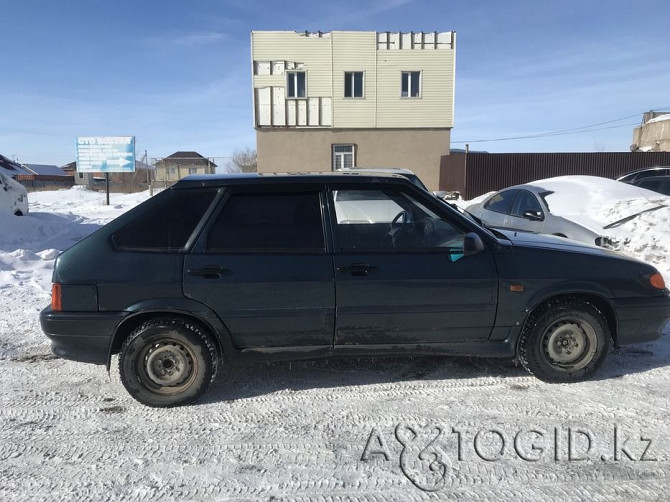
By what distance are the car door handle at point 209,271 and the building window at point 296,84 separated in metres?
21.5

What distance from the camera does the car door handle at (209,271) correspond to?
10.7 feet

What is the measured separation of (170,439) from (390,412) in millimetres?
1438

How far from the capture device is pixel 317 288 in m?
3.33

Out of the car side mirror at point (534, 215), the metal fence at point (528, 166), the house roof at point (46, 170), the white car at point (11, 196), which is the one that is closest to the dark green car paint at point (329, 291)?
the car side mirror at point (534, 215)

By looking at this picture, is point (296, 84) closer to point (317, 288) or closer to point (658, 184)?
point (658, 184)

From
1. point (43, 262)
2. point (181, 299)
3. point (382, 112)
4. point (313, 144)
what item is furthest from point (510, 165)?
point (181, 299)

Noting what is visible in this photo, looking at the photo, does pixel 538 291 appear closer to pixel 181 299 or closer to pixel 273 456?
pixel 273 456

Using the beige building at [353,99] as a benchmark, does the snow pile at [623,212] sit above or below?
below

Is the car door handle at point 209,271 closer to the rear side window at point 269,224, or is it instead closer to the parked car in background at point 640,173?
the rear side window at point 269,224

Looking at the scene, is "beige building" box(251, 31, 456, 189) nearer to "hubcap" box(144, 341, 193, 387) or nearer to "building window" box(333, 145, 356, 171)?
"building window" box(333, 145, 356, 171)

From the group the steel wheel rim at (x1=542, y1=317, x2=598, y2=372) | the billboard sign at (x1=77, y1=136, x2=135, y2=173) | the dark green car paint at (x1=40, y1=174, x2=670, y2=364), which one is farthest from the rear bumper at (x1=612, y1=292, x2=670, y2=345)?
the billboard sign at (x1=77, y1=136, x2=135, y2=173)

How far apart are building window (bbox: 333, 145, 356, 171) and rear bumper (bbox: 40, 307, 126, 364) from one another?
21229 mm

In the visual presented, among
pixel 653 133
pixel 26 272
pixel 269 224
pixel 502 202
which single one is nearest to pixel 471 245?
pixel 269 224

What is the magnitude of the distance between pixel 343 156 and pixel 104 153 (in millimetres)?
13803
